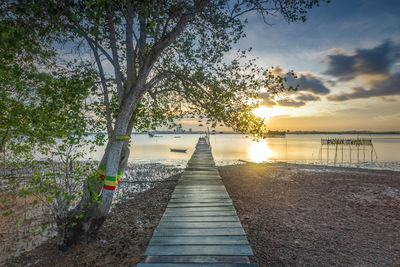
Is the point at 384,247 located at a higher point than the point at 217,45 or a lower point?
lower

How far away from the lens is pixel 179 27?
186 inches

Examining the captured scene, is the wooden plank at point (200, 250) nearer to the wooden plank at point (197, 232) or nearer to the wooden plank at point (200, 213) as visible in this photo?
the wooden plank at point (197, 232)

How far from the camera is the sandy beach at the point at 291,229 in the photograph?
4195 millimetres

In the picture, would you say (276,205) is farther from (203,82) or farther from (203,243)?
(203,82)

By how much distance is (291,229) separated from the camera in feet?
17.9

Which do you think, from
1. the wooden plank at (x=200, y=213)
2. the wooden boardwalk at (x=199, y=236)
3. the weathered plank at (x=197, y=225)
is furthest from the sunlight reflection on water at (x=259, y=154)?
the weathered plank at (x=197, y=225)

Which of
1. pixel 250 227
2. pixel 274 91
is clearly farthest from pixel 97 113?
pixel 250 227

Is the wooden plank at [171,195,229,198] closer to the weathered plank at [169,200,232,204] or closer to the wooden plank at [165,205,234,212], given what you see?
the weathered plank at [169,200,232,204]

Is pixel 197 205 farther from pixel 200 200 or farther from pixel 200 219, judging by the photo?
pixel 200 219

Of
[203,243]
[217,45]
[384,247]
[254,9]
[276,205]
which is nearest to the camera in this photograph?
[203,243]

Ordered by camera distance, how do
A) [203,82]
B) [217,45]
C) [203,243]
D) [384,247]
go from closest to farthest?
[203,243]
[384,247]
[203,82]
[217,45]

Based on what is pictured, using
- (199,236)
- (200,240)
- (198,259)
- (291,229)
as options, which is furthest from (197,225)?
(291,229)

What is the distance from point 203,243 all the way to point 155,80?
13.4 ft

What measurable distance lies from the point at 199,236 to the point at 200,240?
0.15 metres
